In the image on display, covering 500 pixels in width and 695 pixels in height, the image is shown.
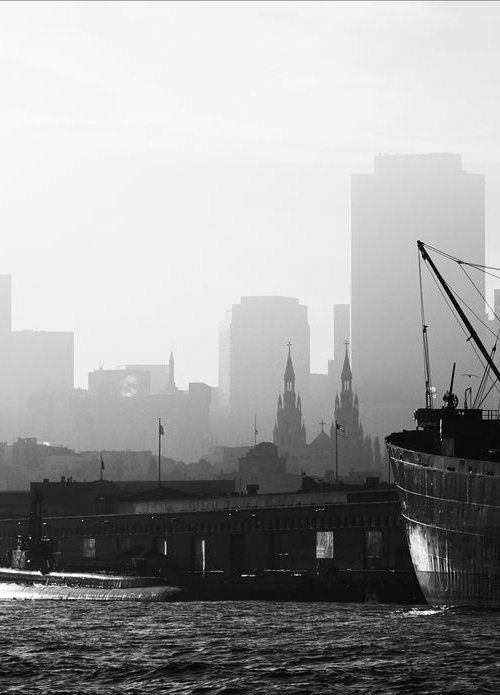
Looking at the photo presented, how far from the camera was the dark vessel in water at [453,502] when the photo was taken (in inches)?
5034

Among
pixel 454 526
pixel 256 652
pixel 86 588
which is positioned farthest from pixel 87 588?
pixel 256 652

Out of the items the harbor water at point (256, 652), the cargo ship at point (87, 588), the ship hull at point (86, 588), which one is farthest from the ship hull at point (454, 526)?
the cargo ship at point (87, 588)

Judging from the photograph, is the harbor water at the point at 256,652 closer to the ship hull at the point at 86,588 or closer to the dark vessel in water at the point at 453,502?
the dark vessel in water at the point at 453,502

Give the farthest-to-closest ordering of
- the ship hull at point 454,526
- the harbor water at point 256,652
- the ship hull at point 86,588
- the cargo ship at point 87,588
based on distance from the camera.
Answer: the cargo ship at point 87,588 < the ship hull at point 86,588 < the ship hull at point 454,526 < the harbor water at point 256,652

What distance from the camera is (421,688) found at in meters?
89.3

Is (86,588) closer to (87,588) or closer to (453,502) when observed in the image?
(87,588)

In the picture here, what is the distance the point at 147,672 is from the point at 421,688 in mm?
16732

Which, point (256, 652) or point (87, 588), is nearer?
point (256, 652)

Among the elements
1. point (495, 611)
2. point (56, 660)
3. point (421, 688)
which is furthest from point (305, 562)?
point (421, 688)

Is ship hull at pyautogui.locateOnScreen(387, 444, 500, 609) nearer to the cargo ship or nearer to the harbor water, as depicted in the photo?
the harbor water

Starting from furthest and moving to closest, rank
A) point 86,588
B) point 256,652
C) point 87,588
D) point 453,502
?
point 86,588 < point 87,588 < point 453,502 < point 256,652

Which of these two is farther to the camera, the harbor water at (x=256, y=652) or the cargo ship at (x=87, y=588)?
the cargo ship at (x=87, y=588)

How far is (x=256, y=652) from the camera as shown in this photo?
107 metres

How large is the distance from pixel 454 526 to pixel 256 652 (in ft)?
97.5
